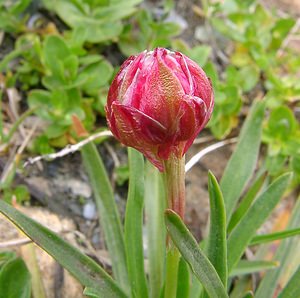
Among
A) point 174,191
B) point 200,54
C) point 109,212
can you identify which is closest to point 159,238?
point 109,212

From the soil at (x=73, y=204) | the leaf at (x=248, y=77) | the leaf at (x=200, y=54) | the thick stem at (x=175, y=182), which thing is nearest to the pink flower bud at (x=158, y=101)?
the thick stem at (x=175, y=182)

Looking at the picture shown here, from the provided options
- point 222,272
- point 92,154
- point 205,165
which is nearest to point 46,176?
point 92,154

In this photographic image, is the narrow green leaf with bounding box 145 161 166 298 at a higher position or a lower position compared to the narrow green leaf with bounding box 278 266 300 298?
lower

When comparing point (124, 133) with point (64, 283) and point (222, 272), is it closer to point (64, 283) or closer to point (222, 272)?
point (222, 272)

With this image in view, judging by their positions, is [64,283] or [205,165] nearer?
[64,283]

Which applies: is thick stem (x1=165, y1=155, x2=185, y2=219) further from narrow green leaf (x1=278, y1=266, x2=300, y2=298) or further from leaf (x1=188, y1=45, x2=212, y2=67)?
leaf (x1=188, y1=45, x2=212, y2=67)

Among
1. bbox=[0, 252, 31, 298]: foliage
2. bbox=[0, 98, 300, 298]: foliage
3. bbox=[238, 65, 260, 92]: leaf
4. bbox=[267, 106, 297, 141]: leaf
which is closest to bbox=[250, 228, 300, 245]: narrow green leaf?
bbox=[0, 98, 300, 298]: foliage
